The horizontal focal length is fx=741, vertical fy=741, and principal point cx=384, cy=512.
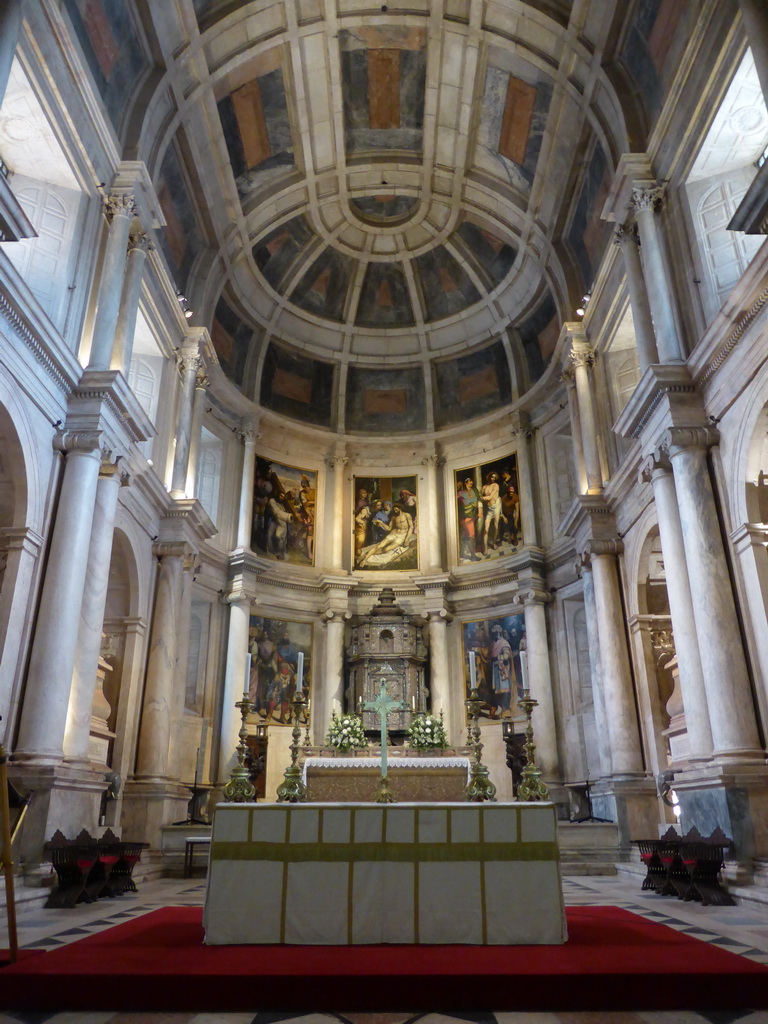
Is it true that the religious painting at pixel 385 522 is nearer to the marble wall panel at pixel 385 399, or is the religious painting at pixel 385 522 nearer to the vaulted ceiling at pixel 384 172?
the marble wall panel at pixel 385 399

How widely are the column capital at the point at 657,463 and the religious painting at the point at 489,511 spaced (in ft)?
24.8

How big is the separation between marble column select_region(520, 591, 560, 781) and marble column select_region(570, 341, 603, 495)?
12.2 feet

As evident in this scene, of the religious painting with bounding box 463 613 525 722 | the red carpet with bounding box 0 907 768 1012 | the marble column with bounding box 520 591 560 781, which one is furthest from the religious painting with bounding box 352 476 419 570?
the red carpet with bounding box 0 907 768 1012

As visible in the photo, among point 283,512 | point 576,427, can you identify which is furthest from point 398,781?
point 283,512

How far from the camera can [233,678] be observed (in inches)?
667

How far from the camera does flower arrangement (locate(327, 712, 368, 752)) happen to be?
1439 centimetres

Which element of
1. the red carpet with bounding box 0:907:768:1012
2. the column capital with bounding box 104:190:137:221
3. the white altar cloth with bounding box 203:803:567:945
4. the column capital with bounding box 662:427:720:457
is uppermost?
the column capital with bounding box 104:190:137:221

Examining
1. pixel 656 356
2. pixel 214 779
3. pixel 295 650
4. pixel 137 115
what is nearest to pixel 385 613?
pixel 295 650

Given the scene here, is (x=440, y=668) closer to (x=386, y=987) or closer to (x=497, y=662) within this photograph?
(x=497, y=662)

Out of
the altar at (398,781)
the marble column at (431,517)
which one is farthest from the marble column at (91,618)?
the marble column at (431,517)

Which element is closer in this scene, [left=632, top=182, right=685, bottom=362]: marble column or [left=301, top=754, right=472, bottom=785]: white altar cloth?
[left=632, top=182, right=685, bottom=362]: marble column

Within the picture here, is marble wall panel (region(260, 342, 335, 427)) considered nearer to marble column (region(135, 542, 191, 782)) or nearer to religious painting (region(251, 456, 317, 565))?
religious painting (region(251, 456, 317, 565))

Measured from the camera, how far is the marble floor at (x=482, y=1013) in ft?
12.7

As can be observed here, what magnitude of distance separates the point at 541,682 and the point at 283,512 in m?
8.06
